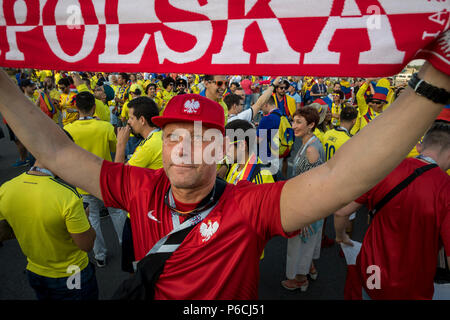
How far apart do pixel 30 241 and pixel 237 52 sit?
212 centimetres

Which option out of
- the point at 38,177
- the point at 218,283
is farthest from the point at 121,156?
the point at 218,283

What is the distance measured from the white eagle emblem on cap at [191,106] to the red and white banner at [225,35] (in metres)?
0.17

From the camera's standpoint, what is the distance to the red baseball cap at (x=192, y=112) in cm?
144

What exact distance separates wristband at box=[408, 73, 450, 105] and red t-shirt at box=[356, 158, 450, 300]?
127 cm

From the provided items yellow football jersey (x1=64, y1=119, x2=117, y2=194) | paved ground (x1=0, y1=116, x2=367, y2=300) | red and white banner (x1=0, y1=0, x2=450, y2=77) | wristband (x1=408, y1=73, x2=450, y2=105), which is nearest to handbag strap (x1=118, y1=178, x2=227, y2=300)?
red and white banner (x1=0, y1=0, x2=450, y2=77)

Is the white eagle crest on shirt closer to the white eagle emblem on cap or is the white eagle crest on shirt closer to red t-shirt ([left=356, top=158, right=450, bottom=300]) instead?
the white eagle emblem on cap

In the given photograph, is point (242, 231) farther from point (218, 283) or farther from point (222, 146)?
point (222, 146)

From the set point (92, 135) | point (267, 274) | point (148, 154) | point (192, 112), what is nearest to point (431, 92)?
point (192, 112)

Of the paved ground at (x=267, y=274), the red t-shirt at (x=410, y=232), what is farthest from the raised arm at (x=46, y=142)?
the paved ground at (x=267, y=274)

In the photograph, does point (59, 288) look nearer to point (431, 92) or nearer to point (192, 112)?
point (192, 112)

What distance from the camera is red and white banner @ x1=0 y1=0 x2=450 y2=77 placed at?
110 centimetres

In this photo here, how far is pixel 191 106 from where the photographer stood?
1.45 meters

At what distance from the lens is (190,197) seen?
4.80 feet
